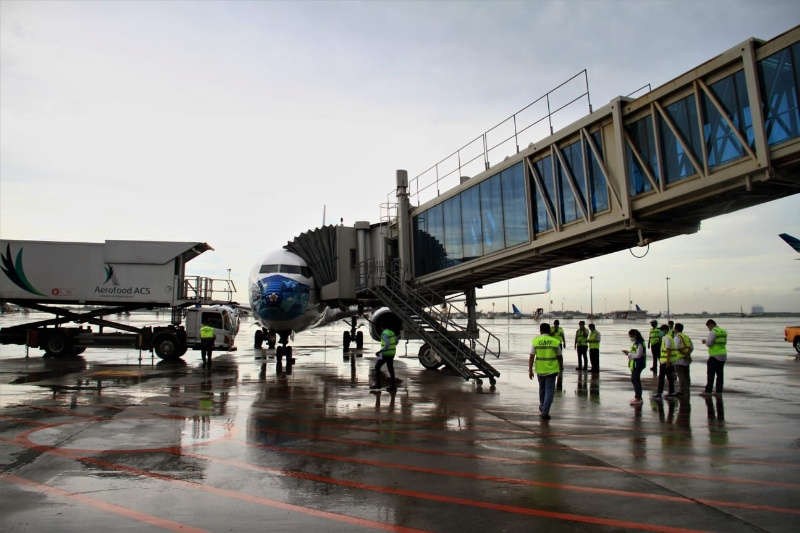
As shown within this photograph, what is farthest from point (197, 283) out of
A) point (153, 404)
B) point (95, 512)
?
point (95, 512)

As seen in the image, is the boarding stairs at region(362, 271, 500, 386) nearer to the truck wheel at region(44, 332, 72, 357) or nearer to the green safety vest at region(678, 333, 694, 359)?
the green safety vest at region(678, 333, 694, 359)

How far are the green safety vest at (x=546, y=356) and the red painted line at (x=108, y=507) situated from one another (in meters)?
6.86

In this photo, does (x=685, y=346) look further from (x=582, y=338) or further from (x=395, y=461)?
(x=395, y=461)

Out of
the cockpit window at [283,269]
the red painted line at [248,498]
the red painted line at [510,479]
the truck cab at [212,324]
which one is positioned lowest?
the red painted line at [510,479]

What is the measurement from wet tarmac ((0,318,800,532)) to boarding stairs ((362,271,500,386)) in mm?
1649

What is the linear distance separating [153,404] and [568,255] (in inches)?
422

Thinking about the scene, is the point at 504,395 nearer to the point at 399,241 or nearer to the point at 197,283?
the point at 399,241

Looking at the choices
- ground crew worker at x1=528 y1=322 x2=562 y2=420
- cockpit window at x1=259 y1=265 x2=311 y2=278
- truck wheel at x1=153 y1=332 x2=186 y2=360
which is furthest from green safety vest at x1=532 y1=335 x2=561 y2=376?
truck wheel at x1=153 y1=332 x2=186 y2=360

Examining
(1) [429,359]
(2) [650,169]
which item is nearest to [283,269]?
(1) [429,359]

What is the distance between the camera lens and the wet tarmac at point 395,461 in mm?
4918

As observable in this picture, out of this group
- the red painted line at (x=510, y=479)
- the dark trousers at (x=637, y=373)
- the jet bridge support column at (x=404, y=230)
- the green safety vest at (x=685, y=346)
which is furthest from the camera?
the jet bridge support column at (x=404, y=230)

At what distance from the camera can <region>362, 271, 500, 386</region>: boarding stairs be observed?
1545cm

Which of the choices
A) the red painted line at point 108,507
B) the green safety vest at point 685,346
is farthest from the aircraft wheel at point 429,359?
the red painted line at point 108,507

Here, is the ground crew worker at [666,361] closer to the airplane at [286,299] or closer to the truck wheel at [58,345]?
the airplane at [286,299]
